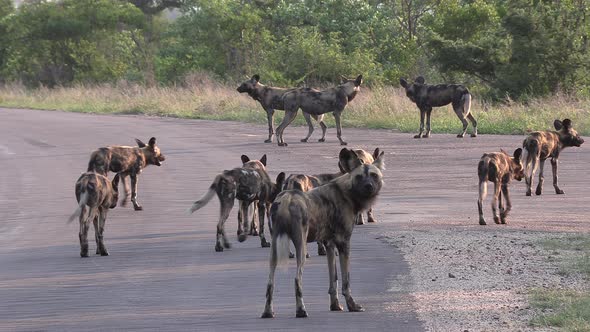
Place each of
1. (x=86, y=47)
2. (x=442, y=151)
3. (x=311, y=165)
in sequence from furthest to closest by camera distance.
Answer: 1. (x=86, y=47)
2. (x=442, y=151)
3. (x=311, y=165)

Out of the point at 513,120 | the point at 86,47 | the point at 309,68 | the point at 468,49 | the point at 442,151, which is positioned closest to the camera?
the point at 442,151

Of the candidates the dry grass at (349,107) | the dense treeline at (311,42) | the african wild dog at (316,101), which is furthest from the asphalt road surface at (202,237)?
the dense treeline at (311,42)

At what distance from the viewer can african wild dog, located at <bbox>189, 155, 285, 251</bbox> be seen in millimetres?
12594

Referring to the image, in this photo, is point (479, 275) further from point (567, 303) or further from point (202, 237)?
point (202, 237)

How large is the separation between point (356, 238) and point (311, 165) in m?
9.03

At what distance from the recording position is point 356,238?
1320cm

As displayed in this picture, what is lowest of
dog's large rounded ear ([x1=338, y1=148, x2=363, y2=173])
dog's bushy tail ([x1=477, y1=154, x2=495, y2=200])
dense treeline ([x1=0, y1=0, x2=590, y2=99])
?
dog's bushy tail ([x1=477, y1=154, x2=495, y2=200])

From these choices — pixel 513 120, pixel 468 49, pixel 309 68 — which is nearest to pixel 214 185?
pixel 513 120

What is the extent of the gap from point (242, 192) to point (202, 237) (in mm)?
1045

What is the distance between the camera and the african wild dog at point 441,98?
28.0 metres

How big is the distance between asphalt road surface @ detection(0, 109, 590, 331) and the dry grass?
6.89 feet

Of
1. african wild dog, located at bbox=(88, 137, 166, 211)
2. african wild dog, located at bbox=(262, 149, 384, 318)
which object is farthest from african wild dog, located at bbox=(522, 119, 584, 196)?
african wild dog, located at bbox=(262, 149, 384, 318)

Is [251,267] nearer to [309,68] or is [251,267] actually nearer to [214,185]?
[214,185]

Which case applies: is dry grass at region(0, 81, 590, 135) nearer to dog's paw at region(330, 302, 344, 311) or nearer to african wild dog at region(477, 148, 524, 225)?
african wild dog at region(477, 148, 524, 225)
